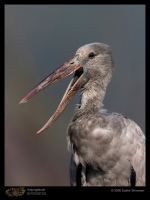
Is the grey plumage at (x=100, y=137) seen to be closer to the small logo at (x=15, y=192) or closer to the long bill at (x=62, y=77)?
the long bill at (x=62, y=77)

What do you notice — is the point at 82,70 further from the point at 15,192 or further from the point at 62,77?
the point at 15,192

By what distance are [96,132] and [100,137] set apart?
0.08 meters

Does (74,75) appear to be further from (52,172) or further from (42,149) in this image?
(42,149)

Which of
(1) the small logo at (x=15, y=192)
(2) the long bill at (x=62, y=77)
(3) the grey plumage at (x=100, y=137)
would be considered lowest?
(1) the small logo at (x=15, y=192)

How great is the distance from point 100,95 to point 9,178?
769cm

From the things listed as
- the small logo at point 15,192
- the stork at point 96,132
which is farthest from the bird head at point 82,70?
the small logo at point 15,192

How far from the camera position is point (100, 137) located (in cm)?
569

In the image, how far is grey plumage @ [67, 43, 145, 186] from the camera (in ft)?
18.8

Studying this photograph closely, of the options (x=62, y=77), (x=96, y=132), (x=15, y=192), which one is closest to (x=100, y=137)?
(x=96, y=132)

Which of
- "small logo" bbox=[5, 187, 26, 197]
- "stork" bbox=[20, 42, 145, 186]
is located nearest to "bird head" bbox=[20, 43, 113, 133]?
"stork" bbox=[20, 42, 145, 186]

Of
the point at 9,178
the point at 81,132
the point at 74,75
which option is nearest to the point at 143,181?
the point at 81,132

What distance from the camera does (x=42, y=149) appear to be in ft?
52.8

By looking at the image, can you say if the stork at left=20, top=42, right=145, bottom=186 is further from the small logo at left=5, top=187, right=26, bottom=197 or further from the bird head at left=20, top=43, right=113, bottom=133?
the small logo at left=5, top=187, right=26, bottom=197

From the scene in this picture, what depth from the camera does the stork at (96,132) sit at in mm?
5742
